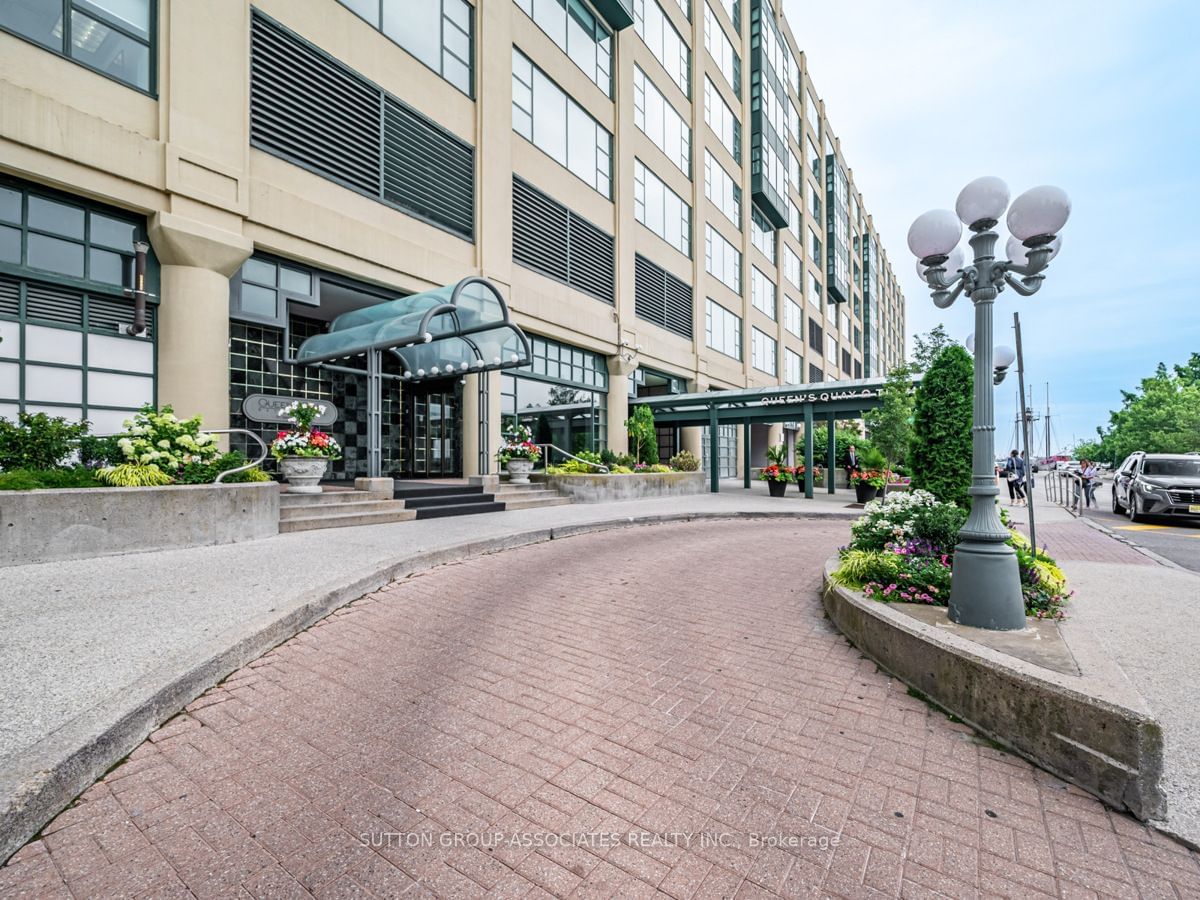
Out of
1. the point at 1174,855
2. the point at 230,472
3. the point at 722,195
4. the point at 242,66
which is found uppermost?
the point at 722,195

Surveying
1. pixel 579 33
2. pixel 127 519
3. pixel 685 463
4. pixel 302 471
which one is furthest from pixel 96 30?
pixel 685 463

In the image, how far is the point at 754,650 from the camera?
450 centimetres

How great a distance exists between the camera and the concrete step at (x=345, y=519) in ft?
29.1

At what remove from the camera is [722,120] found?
100ft

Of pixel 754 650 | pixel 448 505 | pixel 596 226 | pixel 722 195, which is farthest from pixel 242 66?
pixel 722 195

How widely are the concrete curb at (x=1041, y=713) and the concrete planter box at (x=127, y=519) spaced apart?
8.21 m

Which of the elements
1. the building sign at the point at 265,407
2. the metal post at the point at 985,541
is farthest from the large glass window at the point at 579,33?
the metal post at the point at 985,541

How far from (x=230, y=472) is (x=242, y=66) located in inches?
322

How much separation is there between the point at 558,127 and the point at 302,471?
15.1 m

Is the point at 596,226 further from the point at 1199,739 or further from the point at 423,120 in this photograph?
the point at 1199,739

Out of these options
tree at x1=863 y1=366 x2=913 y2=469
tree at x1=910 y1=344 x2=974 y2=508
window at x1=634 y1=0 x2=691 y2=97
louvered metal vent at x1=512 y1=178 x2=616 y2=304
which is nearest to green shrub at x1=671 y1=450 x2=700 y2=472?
tree at x1=863 y1=366 x2=913 y2=469

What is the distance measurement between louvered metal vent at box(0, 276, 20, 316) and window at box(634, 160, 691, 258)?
19065mm

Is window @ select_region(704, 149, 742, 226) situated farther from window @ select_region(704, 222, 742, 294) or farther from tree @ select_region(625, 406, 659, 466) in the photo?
tree @ select_region(625, 406, 659, 466)

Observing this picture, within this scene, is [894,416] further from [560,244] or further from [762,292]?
[762,292]
